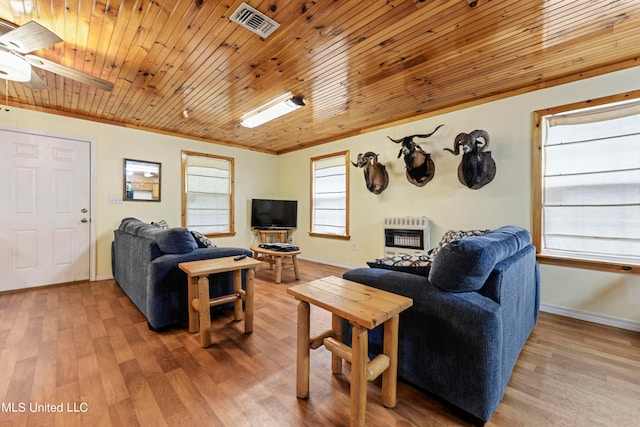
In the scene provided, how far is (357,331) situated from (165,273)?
1859mm

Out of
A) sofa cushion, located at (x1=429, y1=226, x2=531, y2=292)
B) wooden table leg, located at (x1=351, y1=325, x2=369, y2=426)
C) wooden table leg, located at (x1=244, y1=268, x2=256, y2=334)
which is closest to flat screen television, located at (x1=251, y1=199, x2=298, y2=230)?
wooden table leg, located at (x1=244, y1=268, x2=256, y2=334)

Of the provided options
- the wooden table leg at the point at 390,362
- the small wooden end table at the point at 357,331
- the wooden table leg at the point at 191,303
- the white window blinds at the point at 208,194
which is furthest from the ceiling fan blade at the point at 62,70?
the wooden table leg at the point at 390,362

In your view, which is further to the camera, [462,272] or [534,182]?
[534,182]

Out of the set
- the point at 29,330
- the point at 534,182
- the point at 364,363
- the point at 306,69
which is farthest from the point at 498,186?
the point at 29,330

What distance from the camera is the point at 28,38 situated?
1.71 m

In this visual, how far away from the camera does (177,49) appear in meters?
2.25

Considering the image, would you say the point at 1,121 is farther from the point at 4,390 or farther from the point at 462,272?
the point at 462,272

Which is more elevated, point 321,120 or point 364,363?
point 321,120

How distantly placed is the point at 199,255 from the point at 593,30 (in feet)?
12.2

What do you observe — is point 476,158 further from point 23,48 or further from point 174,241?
point 23,48

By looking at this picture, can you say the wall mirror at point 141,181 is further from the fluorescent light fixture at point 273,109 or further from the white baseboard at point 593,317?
the white baseboard at point 593,317

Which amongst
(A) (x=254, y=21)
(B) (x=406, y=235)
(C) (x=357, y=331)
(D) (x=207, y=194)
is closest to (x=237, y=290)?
(C) (x=357, y=331)

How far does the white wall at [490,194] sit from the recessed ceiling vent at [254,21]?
262 centimetres

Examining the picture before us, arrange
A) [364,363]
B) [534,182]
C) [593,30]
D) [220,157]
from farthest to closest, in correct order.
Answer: [220,157] < [534,182] < [593,30] < [364,363]
